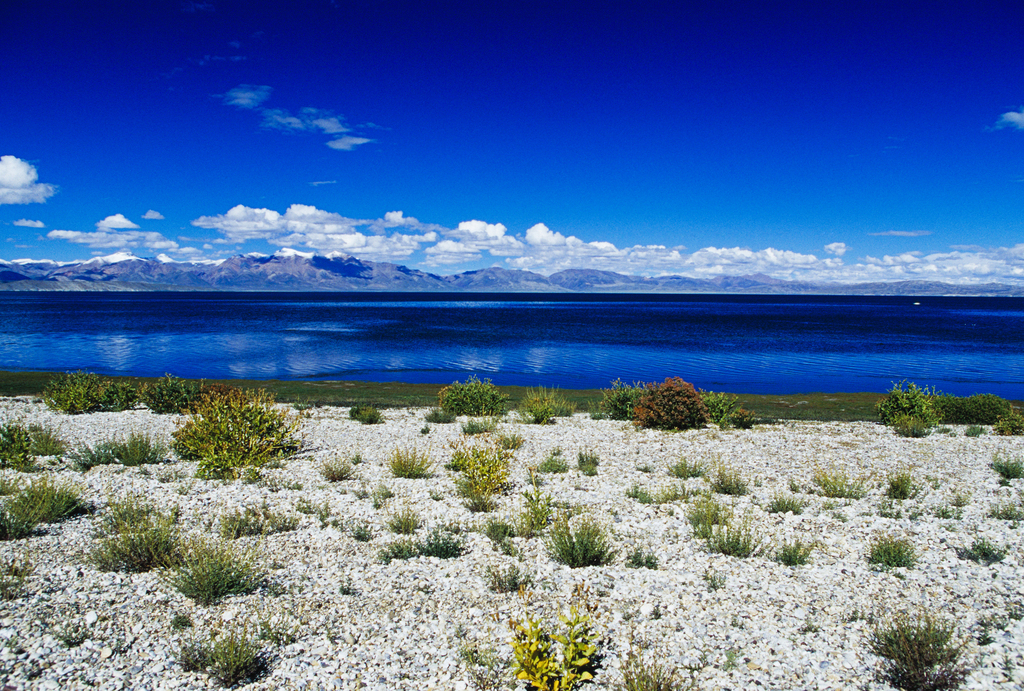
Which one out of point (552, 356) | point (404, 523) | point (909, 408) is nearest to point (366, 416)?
point (404, 523)

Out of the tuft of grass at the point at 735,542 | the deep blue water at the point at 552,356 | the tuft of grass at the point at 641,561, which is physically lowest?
the deep blue water at the point at 552,356

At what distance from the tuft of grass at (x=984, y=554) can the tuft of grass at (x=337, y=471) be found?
10.5 meters

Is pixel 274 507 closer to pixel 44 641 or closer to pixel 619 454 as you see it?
pixel 44 641

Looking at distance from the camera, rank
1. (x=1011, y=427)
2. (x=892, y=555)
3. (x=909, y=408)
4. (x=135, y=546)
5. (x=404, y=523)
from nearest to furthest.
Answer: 1. (x=135, y=546)
2. (x=892, y=555)
3. (x=404, y=523)
4. (x=1011, y=427)
5. (x=909, y=408)

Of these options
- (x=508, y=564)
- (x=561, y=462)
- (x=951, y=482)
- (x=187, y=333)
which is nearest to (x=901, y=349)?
(x=951, y=482)

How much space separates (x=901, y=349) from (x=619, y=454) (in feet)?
177

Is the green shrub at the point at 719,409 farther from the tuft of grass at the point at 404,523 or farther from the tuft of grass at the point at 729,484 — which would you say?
the tuft of grass at the point at 404,523

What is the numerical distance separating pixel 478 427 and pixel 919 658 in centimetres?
1319

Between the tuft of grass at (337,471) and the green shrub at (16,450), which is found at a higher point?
the green shrub at (16,450)

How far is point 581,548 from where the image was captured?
24.8 ft

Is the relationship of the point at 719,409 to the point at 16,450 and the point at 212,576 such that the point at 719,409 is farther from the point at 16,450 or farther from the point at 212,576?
the point at 16,450

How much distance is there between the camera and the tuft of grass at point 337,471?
1152 cm

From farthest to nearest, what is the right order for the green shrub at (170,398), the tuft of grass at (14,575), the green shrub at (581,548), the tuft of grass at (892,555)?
the green shrub at (170,398) → the green shrub at (581,548) → the tuft of grass at (892,555) → the tuft of grass at (14,575)

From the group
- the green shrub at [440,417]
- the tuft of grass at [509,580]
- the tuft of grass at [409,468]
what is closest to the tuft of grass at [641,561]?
the tuft of grass at [509,580]
